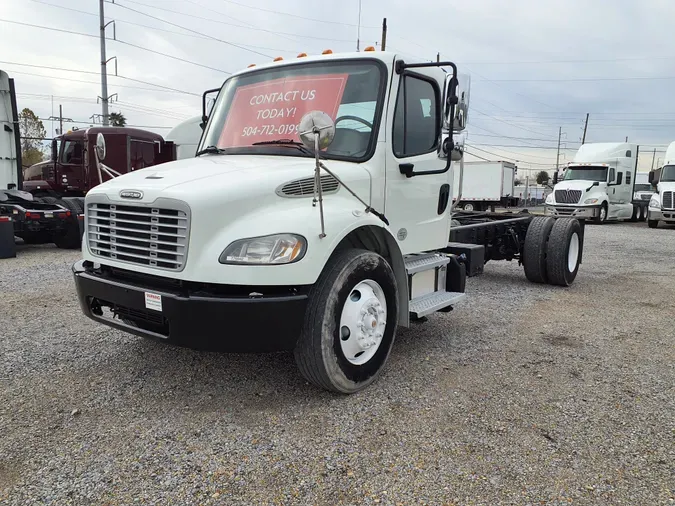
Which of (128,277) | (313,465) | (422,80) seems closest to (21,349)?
(128,277)

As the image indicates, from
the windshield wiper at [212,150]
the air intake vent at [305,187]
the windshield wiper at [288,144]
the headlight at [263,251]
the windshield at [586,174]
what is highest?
the windshield at [586,174]

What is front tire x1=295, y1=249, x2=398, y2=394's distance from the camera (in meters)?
3.40

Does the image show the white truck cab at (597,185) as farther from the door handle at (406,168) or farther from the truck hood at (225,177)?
the truck hood at (225,177)

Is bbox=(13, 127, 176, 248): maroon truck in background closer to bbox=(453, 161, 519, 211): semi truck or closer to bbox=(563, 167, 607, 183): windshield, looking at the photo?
bbox=(563, 167, 607, 183): windshield

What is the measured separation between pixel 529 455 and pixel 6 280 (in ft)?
26.3

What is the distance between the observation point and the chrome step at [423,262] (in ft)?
14.7

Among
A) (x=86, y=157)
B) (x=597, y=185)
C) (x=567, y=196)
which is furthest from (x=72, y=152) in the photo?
(x=597, y=185)

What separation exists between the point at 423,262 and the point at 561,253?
157 inches

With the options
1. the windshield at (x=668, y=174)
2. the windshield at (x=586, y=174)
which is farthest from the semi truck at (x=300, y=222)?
the windshield at (x=586, y=174)

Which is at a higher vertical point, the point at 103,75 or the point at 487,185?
the point at 103,75

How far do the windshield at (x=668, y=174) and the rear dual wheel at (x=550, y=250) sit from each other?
54.9 ft

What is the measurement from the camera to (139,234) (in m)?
3.44

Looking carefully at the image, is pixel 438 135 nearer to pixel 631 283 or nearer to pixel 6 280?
pixel 631 283

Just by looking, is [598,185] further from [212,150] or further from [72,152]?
[212,150]
